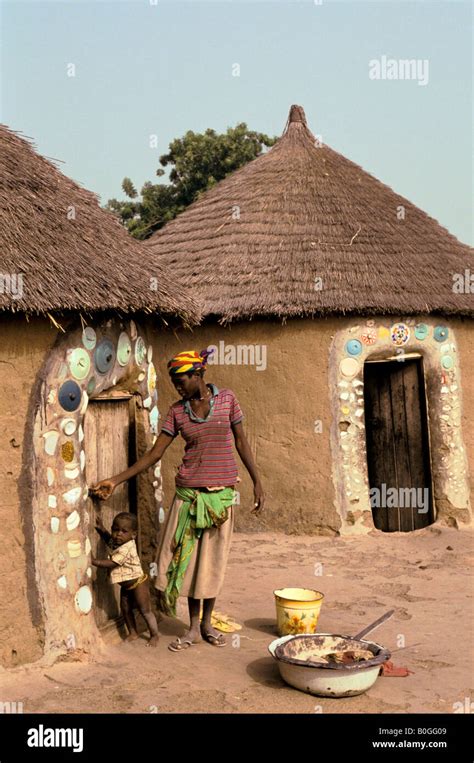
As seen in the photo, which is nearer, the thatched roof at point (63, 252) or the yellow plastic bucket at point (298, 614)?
the thatched roof at point (63, 252)

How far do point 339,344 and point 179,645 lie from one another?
4369mm

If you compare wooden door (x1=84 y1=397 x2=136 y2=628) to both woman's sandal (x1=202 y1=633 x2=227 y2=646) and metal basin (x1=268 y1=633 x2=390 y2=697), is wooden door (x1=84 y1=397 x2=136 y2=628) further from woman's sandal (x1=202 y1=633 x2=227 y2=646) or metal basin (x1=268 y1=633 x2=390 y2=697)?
metal basin (x1=268 y1=633 x2=390 y2=697)

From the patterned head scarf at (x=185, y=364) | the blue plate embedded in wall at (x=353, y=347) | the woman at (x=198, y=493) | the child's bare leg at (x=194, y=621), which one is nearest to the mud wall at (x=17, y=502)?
the woman at (x=198, y=493)

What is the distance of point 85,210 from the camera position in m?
6.11

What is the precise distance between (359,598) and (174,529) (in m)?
2.27

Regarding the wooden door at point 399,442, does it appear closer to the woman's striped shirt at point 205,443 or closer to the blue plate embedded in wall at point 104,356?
the woman's striped shirt at point 205,443

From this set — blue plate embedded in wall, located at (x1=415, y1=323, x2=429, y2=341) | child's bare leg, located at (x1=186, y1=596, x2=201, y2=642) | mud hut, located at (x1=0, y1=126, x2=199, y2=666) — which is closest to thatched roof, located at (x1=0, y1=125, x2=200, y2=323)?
mud hut, located at (x1=0, y1=126, x2=199, y2=666)

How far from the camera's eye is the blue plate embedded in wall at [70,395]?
205 inches

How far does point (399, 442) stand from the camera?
32.4 feet

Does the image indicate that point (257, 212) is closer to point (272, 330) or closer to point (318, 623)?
point (272, 330)

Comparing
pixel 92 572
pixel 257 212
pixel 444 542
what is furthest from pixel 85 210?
pixel 444 542

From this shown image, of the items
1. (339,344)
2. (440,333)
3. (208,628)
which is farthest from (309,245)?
(208,628)

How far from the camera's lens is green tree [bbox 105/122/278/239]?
19.1 metres

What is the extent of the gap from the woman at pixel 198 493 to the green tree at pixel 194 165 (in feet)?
45.2
